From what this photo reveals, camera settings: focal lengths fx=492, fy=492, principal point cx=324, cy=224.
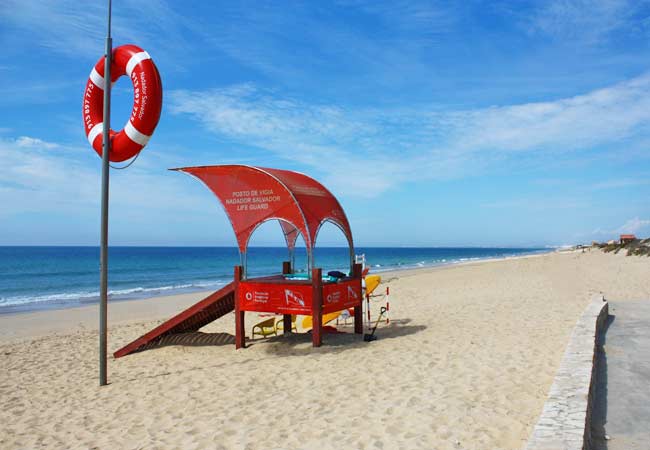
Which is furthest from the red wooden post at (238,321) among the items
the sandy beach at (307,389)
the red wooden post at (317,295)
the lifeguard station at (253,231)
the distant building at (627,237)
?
the distant building at (627,237)

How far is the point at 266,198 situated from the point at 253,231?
2.49ft

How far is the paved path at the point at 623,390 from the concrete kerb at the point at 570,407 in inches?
7.3

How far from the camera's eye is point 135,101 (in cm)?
759

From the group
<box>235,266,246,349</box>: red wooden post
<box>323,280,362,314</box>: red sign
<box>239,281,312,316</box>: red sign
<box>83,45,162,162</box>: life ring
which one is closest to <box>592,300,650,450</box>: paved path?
<box>323,280,362,314</box>: red sign

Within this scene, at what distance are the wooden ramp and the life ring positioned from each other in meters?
3.37

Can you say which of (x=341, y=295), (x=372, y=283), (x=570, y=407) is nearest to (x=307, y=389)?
(x=570, y=407)

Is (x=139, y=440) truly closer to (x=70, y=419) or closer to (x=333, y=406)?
(x=70, y=419)

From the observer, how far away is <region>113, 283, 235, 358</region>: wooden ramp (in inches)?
387

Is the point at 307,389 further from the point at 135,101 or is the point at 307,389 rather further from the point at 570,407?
the point at 135,101

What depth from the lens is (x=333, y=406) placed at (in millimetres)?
5605

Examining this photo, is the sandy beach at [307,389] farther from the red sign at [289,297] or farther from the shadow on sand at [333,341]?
the red sign at [289,297]

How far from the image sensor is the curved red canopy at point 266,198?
9.34m

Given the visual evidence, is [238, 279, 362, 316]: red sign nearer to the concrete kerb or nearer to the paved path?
the concrete kerb

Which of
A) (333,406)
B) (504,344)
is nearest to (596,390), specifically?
(504,344)
